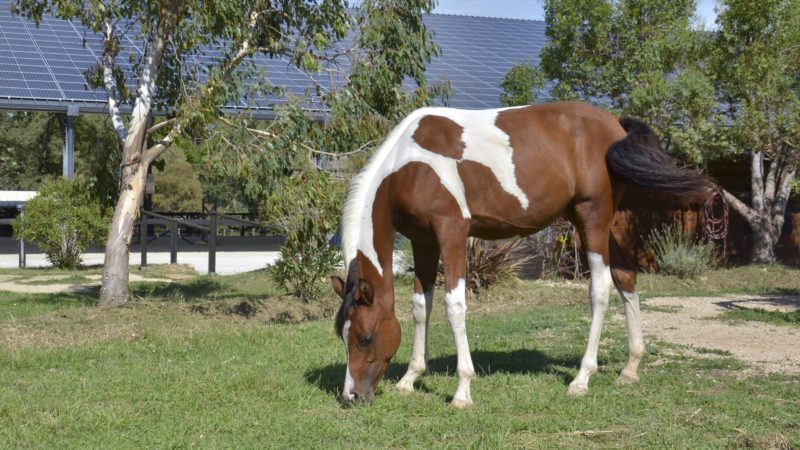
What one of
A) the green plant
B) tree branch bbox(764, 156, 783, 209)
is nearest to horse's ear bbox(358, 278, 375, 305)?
the green plant

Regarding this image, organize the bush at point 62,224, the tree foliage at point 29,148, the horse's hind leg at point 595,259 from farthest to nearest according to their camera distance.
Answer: the tree foliage at point 29,148 < the bush at point 62,224 < the horse's hind leg at point 595,259

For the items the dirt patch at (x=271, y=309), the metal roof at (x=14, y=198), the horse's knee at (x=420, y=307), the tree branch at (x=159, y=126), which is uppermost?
the tree branch at (x=159, y=126)

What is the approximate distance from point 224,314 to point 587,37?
8.55 m

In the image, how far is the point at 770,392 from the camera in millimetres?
5984

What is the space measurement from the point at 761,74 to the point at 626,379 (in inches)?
363

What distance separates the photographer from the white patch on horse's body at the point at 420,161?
591 centimetres

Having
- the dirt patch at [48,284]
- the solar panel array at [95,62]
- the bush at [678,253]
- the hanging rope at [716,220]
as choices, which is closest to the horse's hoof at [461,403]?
the solar panel array at [95,62]

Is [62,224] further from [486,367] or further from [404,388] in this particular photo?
[404,388]

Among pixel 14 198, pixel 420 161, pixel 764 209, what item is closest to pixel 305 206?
pixel 420 161

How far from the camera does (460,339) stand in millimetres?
5871

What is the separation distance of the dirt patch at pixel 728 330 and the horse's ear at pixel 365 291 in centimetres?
324

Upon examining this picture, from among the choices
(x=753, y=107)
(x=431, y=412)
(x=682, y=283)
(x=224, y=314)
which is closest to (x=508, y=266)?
(x=682, y=283)

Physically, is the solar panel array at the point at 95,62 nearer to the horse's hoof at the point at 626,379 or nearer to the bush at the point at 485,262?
the bush at the point at 485,262

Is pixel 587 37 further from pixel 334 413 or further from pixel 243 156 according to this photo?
pixel 334 413
